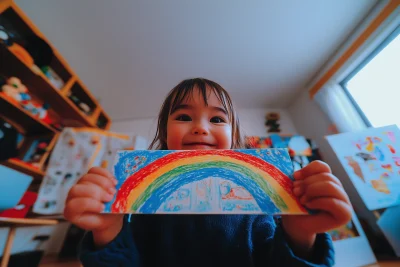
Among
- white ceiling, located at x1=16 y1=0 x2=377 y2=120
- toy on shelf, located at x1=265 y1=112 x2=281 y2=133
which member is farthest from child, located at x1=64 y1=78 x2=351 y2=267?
toy on shelf, located at x1=265 y1=112 x2=281 y2=133

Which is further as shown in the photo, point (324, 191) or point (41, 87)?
point (41, 87)

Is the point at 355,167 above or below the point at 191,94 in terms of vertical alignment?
below

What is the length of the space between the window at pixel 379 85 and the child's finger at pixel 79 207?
1730 millimetres

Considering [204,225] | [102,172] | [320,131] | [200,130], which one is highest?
[320,131]

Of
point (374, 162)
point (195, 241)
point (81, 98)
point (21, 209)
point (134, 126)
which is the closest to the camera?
point (195, 241)

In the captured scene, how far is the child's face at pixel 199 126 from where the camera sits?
48 cm

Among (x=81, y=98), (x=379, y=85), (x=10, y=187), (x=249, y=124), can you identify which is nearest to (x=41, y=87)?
(x=81, y=98)

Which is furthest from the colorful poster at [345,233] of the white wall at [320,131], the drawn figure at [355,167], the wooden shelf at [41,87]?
the wooden shelf at [41,87]

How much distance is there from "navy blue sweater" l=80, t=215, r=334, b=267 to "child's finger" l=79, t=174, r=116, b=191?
121mm

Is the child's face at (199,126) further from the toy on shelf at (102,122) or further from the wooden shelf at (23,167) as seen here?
the toy on shelf at (102,122)

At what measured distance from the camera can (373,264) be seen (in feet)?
2.99

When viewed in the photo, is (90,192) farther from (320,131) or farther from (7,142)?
(320,131)

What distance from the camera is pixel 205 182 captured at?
30 centimetres

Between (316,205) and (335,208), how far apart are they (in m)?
0.02
